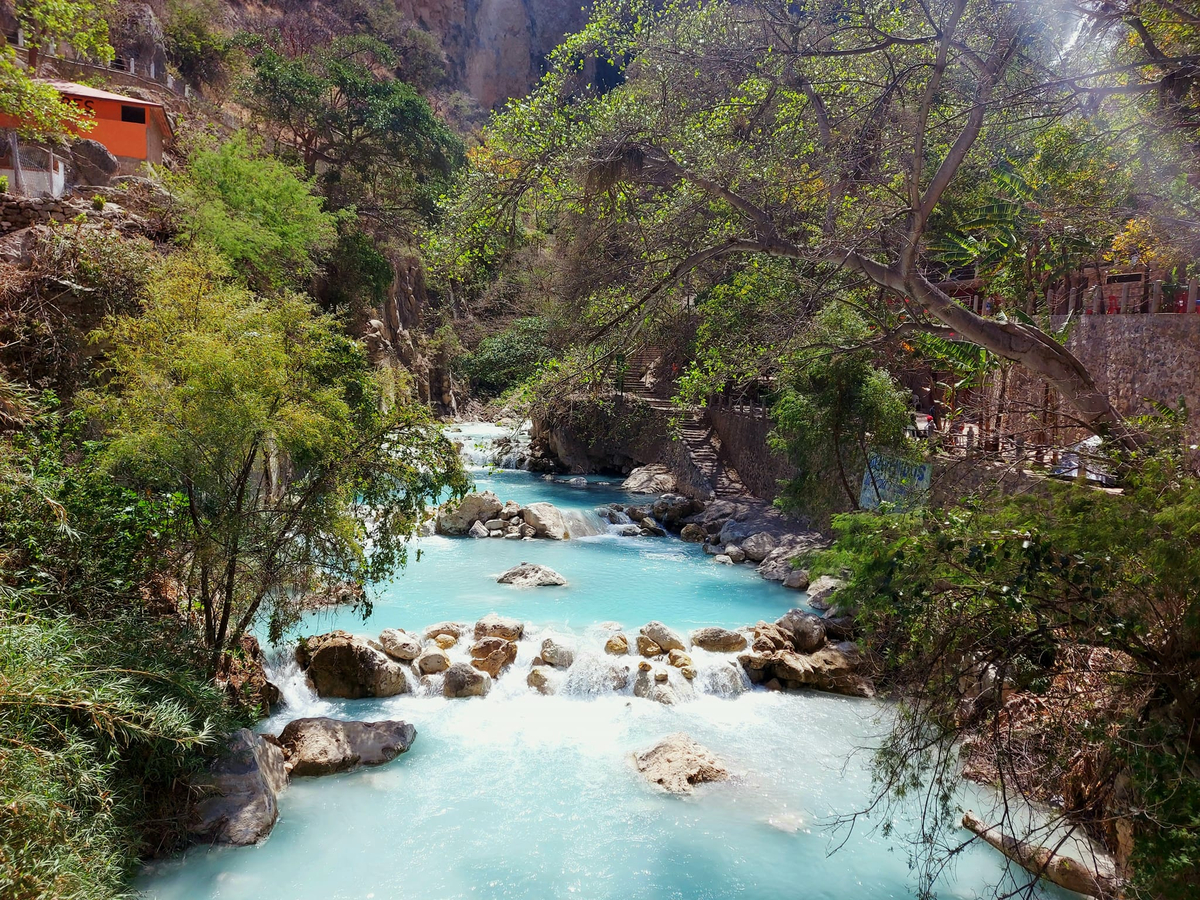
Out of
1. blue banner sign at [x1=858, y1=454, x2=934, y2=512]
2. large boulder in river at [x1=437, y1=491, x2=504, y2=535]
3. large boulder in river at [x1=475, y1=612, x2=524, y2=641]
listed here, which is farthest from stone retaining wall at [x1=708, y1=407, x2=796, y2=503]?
large boulder in river at [x1=475, y1=612, x2=524, y2=641]

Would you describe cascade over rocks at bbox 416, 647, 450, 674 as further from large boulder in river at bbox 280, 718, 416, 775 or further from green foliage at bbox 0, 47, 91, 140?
green foliage at bbox 0, 47, 91, 140

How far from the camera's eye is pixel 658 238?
7812mm

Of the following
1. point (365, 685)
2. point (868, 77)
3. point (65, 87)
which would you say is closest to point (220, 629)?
point (365, 685)

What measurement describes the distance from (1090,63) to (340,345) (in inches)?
323

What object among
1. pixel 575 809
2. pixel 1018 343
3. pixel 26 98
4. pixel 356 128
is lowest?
pixel 575 809

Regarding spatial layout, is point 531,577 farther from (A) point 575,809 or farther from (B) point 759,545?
(A) point 575,809

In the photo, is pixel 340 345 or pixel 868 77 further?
pixel 340 345

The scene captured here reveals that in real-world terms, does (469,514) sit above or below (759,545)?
above

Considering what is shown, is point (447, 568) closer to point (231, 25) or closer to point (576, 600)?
point (576, 600)

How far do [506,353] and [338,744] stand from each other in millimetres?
25373

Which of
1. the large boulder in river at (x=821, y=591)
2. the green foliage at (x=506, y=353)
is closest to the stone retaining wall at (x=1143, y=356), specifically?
the large boulder in river at (x=821, y=591)

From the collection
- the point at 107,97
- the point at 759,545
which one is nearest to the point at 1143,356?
the point at 759,545

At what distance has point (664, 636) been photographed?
10.9 meters

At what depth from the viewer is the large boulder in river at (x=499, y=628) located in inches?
423
